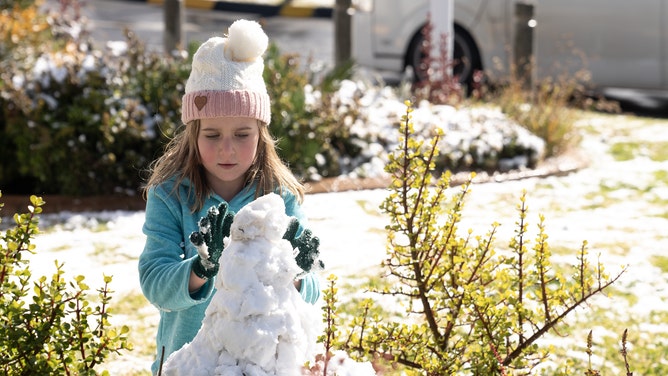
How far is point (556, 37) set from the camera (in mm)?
11773

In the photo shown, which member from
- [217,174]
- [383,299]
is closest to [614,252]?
[383,299]

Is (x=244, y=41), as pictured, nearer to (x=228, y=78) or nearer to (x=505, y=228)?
(x=228, y=78)

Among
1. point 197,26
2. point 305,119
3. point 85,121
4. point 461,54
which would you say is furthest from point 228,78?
point 197,26

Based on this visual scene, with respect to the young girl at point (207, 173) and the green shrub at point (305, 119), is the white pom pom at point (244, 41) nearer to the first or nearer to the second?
the young girl at point (207, 173)

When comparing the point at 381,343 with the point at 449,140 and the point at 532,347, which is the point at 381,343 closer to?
the point at 532,347

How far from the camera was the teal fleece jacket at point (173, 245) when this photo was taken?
270cm

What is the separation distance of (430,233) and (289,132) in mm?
4341

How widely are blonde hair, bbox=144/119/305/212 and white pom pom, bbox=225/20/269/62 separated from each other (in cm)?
23

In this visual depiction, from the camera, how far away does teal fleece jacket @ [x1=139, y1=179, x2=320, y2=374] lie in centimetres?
270

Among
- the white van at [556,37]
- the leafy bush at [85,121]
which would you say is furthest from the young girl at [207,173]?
the white van at [556,37]

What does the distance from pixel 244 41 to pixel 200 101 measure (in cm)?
21

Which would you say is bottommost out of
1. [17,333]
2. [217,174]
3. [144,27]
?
[144,27]

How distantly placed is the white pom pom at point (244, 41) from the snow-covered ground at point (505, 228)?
1.85 meters

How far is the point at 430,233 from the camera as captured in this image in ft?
9.53
